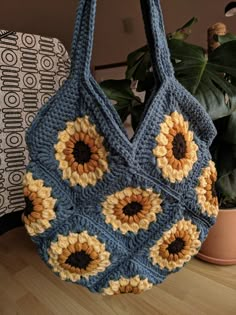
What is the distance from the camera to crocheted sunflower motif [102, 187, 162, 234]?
0.97 ft

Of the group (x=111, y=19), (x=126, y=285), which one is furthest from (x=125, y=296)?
(x=111, y=19)

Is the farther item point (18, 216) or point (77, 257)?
point (18, 216)

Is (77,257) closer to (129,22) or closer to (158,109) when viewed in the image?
(158,109)

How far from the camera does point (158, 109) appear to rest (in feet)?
0.95

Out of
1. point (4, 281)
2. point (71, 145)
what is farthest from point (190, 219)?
Result: point (4, 281)

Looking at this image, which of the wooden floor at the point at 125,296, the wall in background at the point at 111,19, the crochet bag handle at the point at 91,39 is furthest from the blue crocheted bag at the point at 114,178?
the wall in background at the point at 111,19

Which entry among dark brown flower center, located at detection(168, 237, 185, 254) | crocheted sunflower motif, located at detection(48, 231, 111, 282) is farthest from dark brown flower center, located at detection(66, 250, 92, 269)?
dark brown flower center, located at detection(168, 237, 185, 254)

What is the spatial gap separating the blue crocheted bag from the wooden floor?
0.39 ft

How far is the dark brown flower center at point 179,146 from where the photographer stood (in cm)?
30

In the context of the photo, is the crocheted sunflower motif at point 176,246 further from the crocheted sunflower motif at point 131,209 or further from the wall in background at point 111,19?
the wall in background at point 111,19

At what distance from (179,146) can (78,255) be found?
17 centimetres

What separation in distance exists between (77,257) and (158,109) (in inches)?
7.7

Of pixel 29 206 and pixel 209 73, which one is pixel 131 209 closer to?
pixel 29 206

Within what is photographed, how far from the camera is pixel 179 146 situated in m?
0.30
